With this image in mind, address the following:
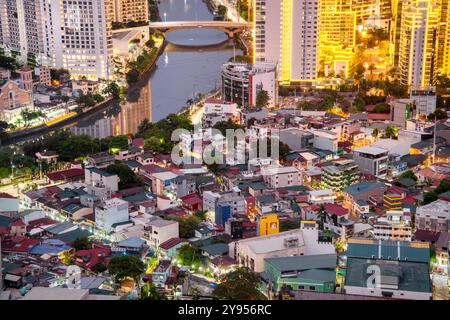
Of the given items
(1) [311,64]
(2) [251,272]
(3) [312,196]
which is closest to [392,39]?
(1) [311,64]

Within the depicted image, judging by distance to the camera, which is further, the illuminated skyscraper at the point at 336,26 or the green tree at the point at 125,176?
the illuminated skyscraper at the point at 336,26

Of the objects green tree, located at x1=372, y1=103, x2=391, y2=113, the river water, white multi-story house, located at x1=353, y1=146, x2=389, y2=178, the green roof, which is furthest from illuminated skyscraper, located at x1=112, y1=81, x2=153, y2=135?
the green roof

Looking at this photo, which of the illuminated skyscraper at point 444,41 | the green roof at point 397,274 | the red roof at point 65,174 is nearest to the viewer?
the green roof at point 397,274

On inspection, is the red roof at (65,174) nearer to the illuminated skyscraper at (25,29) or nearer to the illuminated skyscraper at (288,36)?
the illuminated skyscraper at (288,36)

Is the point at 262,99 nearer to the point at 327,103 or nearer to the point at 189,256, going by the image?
the point at 327,103

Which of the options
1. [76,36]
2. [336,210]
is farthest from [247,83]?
[336,210]

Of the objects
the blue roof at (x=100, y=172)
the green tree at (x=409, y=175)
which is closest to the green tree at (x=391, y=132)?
A: the green tree at (x=409, y=175)

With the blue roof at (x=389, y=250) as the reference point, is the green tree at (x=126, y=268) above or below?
below
